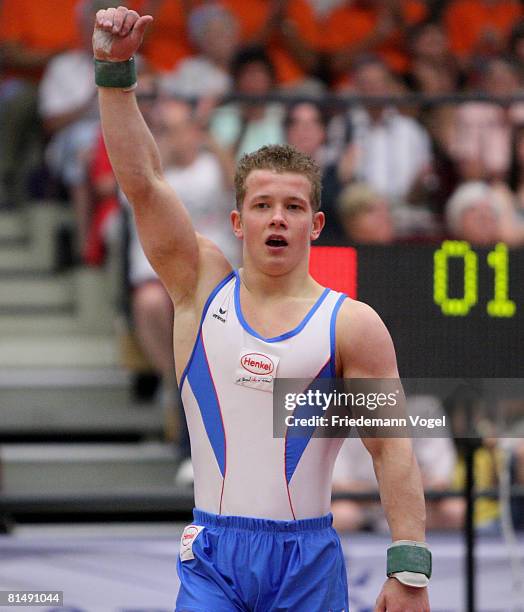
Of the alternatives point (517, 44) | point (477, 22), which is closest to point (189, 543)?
point (517, 44)

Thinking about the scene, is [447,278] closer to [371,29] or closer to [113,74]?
[113,74]

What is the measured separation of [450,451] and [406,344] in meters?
1.42

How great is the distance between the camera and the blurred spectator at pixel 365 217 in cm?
678

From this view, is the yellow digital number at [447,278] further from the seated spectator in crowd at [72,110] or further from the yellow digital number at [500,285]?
the seated spectator in crowd at [72,110]

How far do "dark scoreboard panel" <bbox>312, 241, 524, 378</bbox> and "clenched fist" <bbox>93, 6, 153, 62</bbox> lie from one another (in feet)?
5.90

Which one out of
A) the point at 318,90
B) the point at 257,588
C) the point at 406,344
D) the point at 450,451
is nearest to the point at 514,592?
the point at 450,451

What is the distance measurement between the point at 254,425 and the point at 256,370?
0.17 m

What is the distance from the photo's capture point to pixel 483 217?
6.74 metres

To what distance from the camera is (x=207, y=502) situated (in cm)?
410

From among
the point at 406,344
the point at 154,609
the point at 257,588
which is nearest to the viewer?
the point at 257,588

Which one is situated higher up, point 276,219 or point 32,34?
point 32,34

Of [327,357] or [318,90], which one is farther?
[318,90]

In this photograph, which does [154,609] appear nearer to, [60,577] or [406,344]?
[60,577]

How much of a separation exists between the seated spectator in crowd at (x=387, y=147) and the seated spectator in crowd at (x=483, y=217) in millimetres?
485
